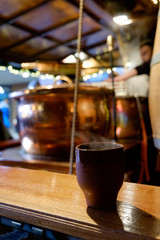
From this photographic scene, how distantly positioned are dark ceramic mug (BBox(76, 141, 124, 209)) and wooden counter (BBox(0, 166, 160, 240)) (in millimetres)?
55

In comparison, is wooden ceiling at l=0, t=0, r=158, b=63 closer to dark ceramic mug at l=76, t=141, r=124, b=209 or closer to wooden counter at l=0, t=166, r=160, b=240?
wooden counter at l=0, t=166, r=160, b=240

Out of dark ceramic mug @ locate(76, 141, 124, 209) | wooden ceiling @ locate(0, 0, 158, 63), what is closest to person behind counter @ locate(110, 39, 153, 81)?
wooden ceiling @ locate(0, 0, 158, 63)

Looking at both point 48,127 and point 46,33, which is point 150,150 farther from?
point 46,33

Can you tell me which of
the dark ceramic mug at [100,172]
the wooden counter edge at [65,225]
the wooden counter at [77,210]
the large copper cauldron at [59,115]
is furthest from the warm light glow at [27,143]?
the dark ceramic mug at [100,172]

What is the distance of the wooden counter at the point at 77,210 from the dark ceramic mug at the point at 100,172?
2.1 inches

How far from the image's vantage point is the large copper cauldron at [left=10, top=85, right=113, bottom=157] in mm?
1747

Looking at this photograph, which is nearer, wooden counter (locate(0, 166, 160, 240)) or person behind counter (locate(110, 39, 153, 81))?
wooden counter (locate(0, 166, 160, 240))

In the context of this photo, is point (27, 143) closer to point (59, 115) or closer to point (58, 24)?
point (59, 115)

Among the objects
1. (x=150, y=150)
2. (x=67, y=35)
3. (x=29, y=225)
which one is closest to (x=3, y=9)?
(x=67, y=35)

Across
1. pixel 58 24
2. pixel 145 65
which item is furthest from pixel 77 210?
pixel 58 24

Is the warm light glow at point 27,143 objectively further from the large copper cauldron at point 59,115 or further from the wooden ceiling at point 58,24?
the wooden ceiling at point 58,24

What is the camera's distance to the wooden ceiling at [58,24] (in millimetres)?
4016

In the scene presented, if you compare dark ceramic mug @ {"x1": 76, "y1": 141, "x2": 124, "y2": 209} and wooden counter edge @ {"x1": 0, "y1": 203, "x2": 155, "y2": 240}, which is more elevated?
dark ceramic mug @ {"x1": 76, "y1": 141, "x2": 124, "y2": 209}

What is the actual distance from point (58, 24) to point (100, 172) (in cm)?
481
